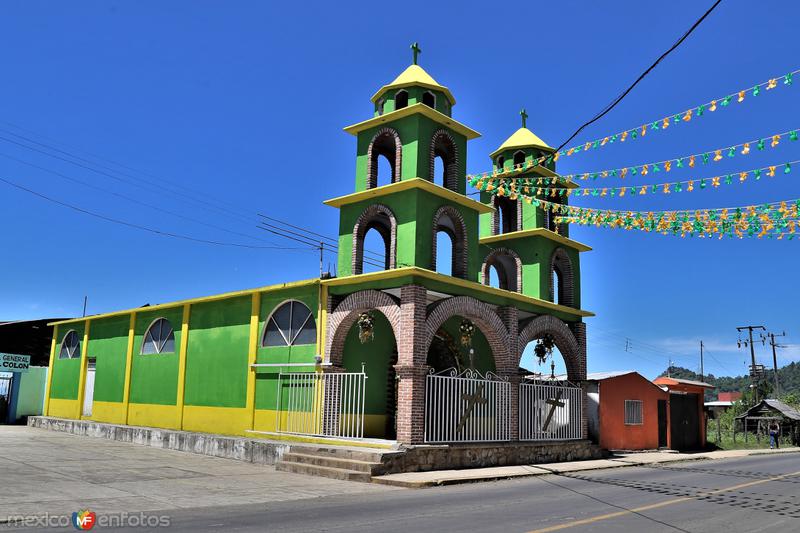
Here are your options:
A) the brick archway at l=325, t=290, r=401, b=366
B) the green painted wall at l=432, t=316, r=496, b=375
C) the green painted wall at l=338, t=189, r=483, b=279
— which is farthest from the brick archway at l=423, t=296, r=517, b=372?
the green painted wall at l=432, t=316, r=496, b=375

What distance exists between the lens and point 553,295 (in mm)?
19953

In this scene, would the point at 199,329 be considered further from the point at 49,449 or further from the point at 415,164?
the point at 415,164

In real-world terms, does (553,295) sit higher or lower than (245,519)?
higher

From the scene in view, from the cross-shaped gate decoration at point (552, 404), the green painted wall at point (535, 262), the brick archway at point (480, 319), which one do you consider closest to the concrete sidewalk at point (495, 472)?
the cross-shaped gate decoration at point (552, 404)

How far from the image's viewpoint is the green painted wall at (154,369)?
2067 cm

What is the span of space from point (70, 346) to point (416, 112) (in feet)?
61.5

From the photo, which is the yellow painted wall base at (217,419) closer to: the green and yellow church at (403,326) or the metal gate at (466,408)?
the green and yellow church at (403,326)

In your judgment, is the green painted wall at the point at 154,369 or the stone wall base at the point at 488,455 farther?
the green painted wall at the point at 154,369

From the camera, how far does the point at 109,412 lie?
23.1 meters

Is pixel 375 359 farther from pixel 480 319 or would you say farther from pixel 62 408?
pixel 62 408

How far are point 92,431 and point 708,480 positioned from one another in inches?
725

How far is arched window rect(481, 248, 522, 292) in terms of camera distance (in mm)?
20266

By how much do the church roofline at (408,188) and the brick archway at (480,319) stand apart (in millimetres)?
2570

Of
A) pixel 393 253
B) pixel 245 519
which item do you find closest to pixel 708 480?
pixel 393 253
